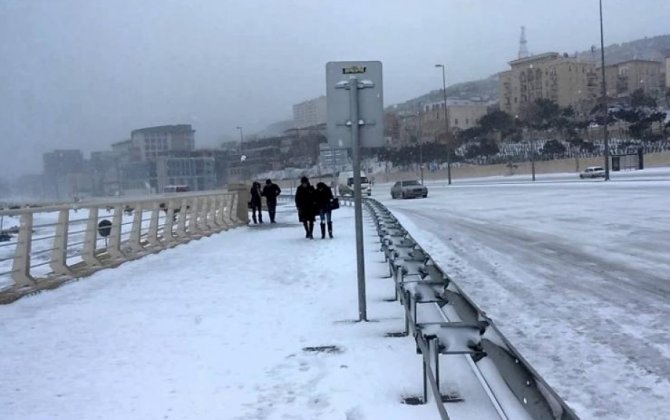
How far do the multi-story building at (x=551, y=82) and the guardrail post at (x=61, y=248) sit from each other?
135 meters

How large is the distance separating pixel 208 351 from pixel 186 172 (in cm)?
5220

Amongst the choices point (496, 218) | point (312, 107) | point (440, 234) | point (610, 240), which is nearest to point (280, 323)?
point (610, 240)

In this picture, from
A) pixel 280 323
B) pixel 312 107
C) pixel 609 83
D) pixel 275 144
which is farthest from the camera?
pixel 609 83

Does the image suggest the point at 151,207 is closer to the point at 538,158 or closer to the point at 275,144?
the point at 538,158

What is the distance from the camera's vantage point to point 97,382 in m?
5.65

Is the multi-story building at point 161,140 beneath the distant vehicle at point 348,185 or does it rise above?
above

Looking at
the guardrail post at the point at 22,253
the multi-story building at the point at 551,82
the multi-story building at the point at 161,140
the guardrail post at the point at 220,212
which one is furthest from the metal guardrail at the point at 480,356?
the multi-story building at the point at 551,82

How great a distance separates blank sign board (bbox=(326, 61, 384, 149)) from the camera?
7266mm

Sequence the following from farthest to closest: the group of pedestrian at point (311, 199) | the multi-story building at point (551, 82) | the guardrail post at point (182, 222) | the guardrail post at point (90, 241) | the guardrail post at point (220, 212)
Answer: the multi-story building at point (551, 82) < the guardrail post at point (220, 212) < the guardrail post at point (182, 222) < the group of pedestrian at point (311, 199) < the guardrail post at point (90, 241)

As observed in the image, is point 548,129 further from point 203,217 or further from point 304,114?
point 203,217

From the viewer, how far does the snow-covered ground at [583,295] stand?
5246mm

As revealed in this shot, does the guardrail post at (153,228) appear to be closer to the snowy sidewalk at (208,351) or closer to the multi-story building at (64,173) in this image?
the snowy sidewalk at (208,351)

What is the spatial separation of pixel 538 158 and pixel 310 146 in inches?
1186

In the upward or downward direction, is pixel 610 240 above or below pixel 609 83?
below
